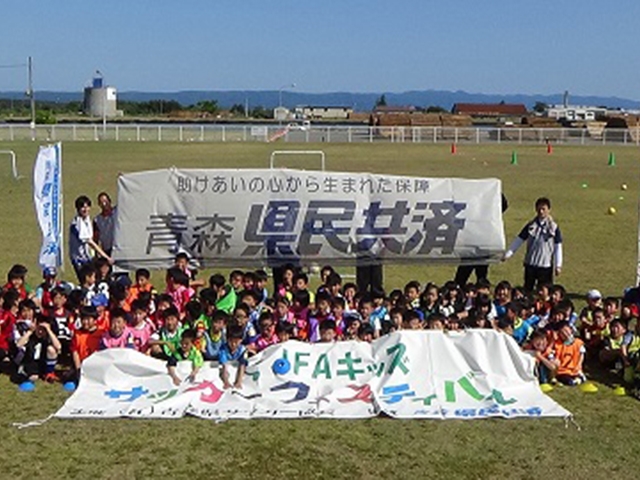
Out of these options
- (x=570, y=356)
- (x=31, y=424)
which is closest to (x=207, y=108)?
(x=570, y=356)

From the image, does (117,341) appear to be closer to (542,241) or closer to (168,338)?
(168,338)

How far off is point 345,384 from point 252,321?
1365 millimetres

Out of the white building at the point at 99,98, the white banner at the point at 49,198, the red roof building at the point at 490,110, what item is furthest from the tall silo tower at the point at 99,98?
the white banner at the point at 49,198

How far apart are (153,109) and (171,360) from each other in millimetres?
107815

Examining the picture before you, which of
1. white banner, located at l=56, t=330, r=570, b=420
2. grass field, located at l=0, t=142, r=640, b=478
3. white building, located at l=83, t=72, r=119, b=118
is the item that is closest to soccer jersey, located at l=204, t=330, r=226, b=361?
white banner, located at l=56, t=330, r=570, b=420

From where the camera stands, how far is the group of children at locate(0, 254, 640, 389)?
808 cm

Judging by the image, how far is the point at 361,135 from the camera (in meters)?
54.8

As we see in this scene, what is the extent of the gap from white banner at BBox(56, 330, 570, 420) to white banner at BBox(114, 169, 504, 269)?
8.09 ft

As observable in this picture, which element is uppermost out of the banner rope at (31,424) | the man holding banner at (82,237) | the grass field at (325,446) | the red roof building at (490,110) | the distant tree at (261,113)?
the red roof building at (490,110)

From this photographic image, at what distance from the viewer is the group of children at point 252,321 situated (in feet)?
26.5

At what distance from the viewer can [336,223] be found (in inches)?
398

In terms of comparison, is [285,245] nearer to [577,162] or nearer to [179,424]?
[179,424]

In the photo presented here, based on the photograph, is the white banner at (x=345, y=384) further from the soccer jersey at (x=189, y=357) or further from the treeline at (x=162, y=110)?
the treeline at (x=162, y=110)

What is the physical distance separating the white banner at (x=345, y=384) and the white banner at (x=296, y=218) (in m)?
2.46
